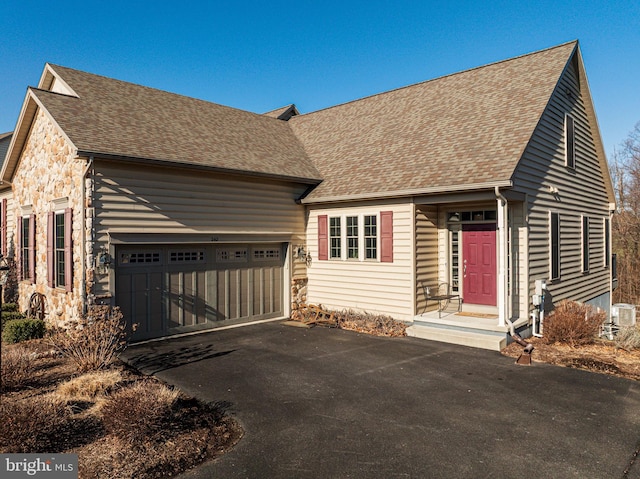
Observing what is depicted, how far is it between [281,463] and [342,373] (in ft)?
10.2

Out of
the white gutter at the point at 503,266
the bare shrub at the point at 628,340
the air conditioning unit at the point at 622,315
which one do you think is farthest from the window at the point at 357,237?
the air conditioning unit at the point at 622,315

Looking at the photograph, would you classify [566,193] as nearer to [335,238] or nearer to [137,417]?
[335,238]

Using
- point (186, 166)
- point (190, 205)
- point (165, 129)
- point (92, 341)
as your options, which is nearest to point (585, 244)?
point (190, 205)

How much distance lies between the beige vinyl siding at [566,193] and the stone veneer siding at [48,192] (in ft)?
30.5

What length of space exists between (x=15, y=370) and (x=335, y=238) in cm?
767

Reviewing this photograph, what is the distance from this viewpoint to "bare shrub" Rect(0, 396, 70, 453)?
14.3 feet

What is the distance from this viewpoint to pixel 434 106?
1293 cm

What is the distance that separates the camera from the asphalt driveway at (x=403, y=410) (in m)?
4.30

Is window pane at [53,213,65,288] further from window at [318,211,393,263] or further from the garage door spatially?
window at [318,211,393,263]

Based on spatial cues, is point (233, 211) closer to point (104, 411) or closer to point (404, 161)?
point (404, 161)

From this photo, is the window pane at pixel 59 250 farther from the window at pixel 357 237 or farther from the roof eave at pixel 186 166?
the window at pixel 357 237

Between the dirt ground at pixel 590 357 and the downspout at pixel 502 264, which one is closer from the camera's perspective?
the dirt ground at pixel 590 357

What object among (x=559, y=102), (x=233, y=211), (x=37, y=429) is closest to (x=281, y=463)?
(x=37, y=429)

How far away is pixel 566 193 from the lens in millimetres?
11906
